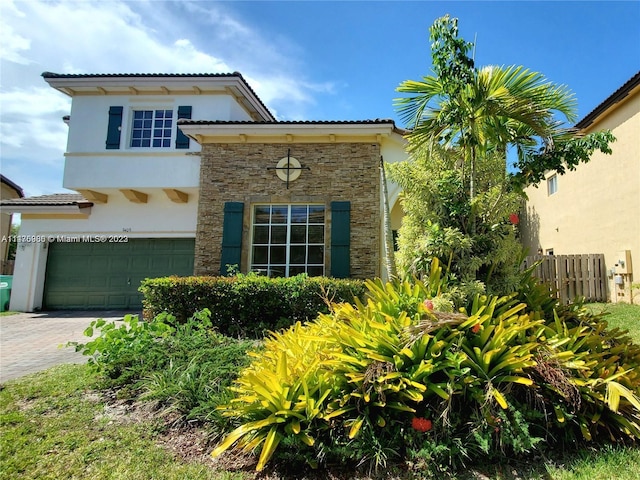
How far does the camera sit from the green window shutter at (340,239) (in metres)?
8.95

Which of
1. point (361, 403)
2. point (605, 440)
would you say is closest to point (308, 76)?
point (361, 403)

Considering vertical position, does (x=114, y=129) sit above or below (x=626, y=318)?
above

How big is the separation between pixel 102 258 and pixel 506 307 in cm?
1180

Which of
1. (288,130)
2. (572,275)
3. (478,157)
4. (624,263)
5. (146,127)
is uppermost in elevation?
(146,127)

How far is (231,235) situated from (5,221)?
13832mm

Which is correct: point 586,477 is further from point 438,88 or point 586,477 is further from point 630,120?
point 630,120

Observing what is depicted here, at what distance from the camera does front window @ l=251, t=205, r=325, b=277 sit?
9.37 m

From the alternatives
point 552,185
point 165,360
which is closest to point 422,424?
point 165,360

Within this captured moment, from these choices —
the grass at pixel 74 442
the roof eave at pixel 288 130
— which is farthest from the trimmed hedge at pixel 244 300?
the roof eave at pixel 288 130

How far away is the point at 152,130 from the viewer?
1091cm

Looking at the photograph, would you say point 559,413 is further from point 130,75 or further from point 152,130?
point 130,75

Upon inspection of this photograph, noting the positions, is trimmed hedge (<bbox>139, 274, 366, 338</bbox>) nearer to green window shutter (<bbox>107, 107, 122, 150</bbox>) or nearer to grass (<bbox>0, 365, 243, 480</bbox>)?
grass (<bbox>0, 365, 243, 480</bbox>)

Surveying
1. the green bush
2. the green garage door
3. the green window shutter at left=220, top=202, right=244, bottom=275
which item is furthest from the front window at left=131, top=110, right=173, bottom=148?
the green bush

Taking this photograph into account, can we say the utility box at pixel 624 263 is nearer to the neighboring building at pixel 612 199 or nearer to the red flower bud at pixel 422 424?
the neighboring building at pixel 612 199
